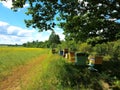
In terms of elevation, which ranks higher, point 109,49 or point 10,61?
point 109,49

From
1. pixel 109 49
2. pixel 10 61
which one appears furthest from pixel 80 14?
pixel 109 49

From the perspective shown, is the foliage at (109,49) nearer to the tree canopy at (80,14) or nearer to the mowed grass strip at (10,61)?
the mowed grass strip at (10,61)

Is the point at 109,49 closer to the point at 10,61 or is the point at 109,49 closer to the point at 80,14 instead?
the point at 10,61

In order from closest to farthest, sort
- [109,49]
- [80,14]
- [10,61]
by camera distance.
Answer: [80,14] < [10,61] < [109,49]

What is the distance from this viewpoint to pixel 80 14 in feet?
61.5

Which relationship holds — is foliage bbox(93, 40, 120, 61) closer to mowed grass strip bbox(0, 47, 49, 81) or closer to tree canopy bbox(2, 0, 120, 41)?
mowed grass strip bbox(0, 47, 49, 81)

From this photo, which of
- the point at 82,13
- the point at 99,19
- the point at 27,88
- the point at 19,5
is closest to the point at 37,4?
the point at 19,5

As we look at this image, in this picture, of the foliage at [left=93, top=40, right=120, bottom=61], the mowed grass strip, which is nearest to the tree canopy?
the mowed grass strip

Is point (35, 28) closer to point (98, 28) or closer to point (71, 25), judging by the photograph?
point (71, 25)

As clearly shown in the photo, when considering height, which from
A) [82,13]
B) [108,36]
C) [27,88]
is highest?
[82,13]

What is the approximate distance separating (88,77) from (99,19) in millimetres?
4804

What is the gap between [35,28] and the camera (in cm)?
1952

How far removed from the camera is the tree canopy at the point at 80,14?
18.0m

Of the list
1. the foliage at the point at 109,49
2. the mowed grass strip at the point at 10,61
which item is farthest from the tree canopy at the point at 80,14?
the foliage at the point at 109,49
